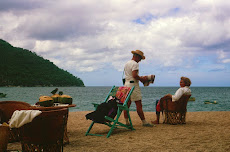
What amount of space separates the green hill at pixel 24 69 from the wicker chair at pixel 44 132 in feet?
365

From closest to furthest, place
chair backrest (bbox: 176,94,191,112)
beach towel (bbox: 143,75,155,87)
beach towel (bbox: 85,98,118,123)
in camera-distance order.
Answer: beach towel (bbox: 85,98,118,123)
beach towel (bbox: 143,75,155,87)
chair backrest (bbox: 176,94,191,112)

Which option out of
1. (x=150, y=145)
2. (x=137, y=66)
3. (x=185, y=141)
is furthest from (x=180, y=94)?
(x=150, y=145)

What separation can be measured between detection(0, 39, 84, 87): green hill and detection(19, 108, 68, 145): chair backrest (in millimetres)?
111328

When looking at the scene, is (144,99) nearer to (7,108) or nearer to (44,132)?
(7,108)

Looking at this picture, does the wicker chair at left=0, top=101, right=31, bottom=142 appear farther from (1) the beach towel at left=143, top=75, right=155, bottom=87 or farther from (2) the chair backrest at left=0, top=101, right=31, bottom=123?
(1) the beach towel at left=143, top=75, right=155, bottom=87

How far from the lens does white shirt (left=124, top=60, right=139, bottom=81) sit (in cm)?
702

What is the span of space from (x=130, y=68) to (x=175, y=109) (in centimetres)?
191

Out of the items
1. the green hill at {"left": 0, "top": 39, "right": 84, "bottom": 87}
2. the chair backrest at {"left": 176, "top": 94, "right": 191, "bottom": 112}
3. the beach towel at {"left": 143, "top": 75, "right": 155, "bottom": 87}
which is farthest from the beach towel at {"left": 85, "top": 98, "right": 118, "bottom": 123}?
the green hill at {"left": 0, "top": 39, "right": 84, "bottom": 87}

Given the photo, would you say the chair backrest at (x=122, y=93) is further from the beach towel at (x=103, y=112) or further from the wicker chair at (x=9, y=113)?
the wicker chair at (x=9, y=113)

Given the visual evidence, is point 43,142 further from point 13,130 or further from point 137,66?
point 137,66

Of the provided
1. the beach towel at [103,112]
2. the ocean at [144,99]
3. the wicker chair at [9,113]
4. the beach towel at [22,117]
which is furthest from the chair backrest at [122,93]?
the ocean at [144,99]

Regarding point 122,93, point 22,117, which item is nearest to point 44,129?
point 22,117

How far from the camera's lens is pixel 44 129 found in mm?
3475

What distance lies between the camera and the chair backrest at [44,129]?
135 inches
